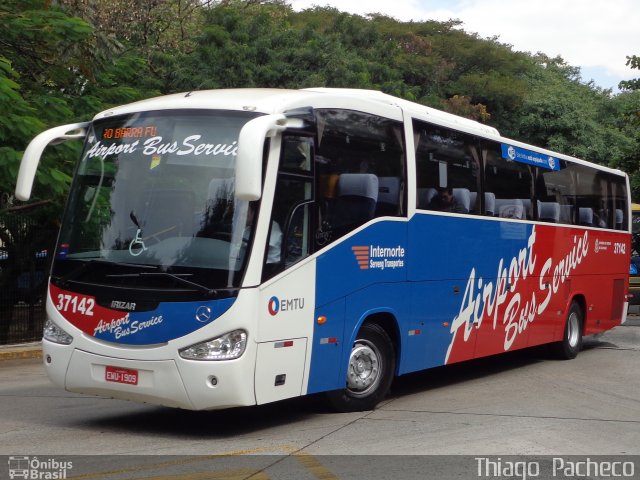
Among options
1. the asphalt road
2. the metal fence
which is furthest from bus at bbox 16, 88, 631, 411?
the metal fence

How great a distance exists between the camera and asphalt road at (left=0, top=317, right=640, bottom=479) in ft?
24.8

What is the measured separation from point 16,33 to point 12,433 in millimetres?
9171

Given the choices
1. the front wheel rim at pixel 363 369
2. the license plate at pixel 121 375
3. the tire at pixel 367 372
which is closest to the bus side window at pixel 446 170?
the tire at pixel 367 372

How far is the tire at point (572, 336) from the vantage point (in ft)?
51.2

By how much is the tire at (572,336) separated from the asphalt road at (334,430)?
2.53 m

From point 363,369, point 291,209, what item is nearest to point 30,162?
point 291,209

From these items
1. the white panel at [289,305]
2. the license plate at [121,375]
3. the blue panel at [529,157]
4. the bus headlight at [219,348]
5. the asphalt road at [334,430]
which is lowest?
the asphalt road at [334,430]

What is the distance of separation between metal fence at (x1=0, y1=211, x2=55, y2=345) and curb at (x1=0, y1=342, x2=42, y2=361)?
2.51 ft

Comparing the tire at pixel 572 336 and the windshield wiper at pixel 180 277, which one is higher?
the windshield wiper at pixel 180 277

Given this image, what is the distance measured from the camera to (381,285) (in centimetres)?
1023

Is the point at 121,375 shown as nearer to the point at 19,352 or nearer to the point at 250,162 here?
the point at 250,162

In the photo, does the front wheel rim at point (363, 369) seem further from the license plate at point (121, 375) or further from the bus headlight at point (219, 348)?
the license plate at point (121, 375)

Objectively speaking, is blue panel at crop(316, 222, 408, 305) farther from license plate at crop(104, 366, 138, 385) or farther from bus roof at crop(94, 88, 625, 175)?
license plate at crop(104, 366, 138, 385)

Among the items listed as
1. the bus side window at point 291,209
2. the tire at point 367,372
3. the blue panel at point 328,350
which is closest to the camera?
the bus side window at point 291,209
